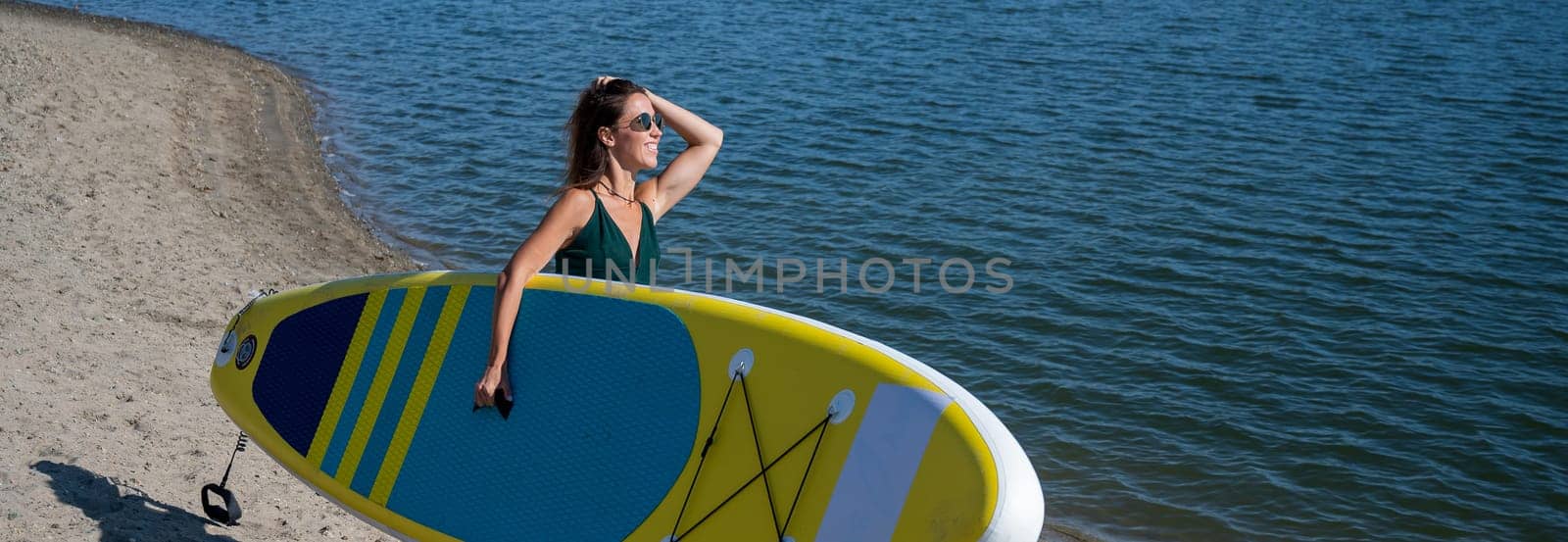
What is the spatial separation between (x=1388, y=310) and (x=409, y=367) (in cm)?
Result: 708

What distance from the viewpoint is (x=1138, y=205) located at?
11367 mm

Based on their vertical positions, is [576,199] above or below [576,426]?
above

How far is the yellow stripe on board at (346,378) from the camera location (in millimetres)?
4906

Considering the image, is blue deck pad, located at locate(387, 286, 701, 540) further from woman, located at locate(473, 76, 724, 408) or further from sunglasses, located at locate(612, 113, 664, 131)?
sunglasses, located at locate(612, 113, 664, 131)

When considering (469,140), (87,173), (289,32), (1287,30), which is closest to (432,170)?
(469,140)

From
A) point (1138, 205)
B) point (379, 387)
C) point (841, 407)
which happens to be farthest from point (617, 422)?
point (1138, 205)

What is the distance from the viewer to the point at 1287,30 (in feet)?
57.8

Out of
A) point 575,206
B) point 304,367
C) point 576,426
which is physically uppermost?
point 575,206

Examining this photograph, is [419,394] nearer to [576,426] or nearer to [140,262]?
[576,426]

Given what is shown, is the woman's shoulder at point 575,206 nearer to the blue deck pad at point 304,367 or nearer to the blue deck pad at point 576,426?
the blue deck pad at point 576,426

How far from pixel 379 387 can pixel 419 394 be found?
22 cm

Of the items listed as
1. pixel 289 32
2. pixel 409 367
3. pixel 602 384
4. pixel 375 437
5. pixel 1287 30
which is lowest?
pixel 289 32

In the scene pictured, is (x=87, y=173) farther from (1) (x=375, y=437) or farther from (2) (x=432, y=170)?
(1) (x=375, y=437)

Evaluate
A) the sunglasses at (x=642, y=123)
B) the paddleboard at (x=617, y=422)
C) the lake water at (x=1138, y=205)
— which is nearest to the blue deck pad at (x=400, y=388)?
the paddleboard at (x=617, y=422)
